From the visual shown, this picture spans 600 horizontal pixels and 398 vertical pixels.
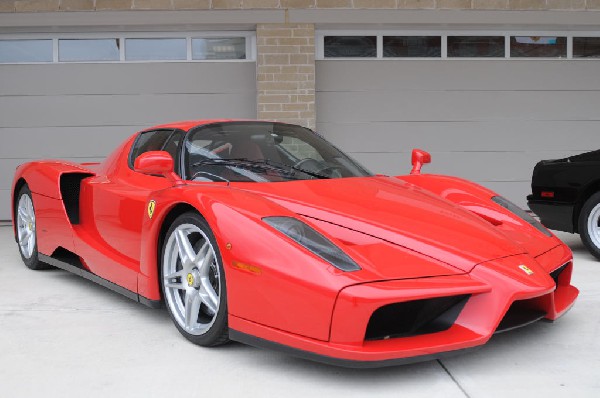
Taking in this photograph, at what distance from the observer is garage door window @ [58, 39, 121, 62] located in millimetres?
9109

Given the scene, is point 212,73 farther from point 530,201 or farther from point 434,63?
point 530,201

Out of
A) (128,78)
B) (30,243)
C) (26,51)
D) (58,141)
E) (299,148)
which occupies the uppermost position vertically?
(26,51)

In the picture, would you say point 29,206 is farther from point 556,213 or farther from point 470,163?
point 470,163

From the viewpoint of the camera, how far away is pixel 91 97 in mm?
9164

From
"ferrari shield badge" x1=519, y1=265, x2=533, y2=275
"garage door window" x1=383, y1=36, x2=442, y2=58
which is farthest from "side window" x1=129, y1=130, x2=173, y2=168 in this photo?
"garage door window" x1=383, y1=36, x2=442, y2=58

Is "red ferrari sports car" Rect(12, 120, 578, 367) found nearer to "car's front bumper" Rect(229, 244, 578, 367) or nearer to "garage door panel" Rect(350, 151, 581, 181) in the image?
"car's front bumper" Rect(229, 244, 578, 367)

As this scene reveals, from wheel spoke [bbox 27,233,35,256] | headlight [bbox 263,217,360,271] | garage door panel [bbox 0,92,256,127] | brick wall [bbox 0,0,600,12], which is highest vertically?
brick wall [bbox 0,0,600,12]

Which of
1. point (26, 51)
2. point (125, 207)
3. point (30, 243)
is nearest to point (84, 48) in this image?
point (26, 51)

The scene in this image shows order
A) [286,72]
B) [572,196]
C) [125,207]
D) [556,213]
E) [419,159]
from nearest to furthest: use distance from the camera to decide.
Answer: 1. [125,207]
2. [419,159]
3. [572,196]
4. [556,213]
5. [286,72]

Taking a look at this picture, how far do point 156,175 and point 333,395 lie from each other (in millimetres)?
1884

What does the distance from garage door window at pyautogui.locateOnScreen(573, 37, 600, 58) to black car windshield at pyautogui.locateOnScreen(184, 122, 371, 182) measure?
645 cm

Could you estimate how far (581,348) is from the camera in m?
3.18

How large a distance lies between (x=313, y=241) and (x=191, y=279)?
767 millimetres

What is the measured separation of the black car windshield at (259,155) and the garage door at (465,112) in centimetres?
501
